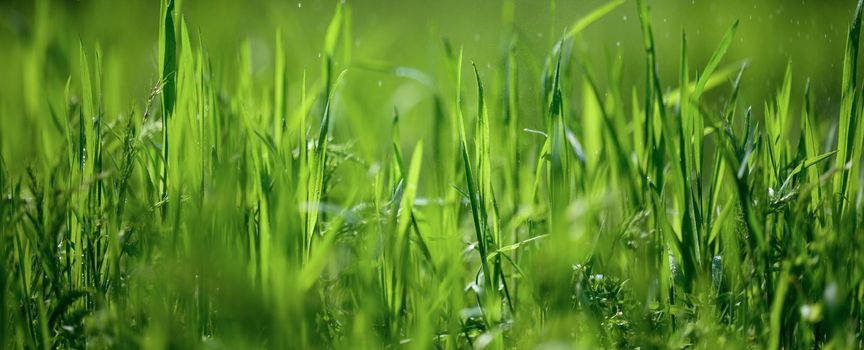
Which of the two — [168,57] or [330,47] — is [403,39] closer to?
[330,47]

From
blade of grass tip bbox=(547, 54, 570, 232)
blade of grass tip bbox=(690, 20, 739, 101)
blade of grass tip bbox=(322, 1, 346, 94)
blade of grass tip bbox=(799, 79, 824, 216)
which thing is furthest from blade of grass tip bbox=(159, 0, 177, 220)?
blade of grass tip bbox=(799, 79, 824, 216)

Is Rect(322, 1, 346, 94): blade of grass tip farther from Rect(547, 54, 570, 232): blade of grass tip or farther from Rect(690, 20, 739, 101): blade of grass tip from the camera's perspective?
Rect(690, 20, 739, 101): blade of grass tip

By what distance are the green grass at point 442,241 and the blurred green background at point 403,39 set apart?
6.8 inches

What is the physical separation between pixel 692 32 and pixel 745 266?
4.12ft

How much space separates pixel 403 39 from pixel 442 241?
134 centimetres

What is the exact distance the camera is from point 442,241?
3.16 feet

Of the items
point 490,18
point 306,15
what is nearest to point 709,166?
point 490,18

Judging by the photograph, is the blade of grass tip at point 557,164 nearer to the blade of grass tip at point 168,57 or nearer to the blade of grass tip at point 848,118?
the blade of grass tip at point 848,118

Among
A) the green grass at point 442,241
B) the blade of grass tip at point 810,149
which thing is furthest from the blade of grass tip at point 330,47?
the blade of grass tip at point 810,149

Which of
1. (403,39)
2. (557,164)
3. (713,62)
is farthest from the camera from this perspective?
(403,39)

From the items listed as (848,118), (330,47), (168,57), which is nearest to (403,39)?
(330,47)

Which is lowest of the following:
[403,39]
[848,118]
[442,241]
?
[442,241]

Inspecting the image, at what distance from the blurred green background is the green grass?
17cm

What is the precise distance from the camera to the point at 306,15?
6.41 ft
